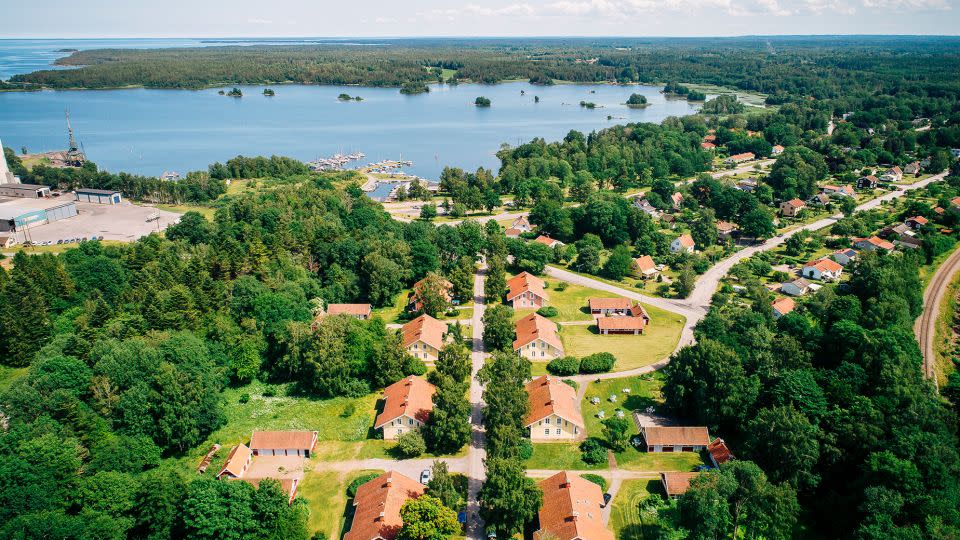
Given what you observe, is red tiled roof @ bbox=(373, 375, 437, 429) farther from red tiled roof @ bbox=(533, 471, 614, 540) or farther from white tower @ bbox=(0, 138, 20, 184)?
white tower @ bbox=(0, 138, 20, 184)

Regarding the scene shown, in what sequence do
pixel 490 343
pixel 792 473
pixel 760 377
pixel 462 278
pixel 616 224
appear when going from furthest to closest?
1. pixel 616 224
2. pixel 462 278
3. pixel 490 343
4. pixel 760 377
5. pixel 792 473

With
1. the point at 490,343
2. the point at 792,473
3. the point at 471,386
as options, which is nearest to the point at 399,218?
the point at 490,343

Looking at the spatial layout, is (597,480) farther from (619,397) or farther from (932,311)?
(932,311)

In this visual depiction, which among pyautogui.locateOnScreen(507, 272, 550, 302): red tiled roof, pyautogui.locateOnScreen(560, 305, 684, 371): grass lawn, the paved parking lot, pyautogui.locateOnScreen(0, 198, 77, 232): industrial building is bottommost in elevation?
pyautogui.locateOnScreen(560, 305, 684, 371): grass lawn

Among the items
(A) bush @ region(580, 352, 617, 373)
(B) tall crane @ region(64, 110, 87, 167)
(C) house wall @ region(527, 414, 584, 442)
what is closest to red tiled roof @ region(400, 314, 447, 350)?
(A) bush @ region(580, 352, 617, 373)

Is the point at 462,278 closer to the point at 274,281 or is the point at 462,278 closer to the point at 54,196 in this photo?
the point at 274,281

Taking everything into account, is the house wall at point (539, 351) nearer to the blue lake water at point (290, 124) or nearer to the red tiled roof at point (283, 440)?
the red tiled roof at point (283, 440)
